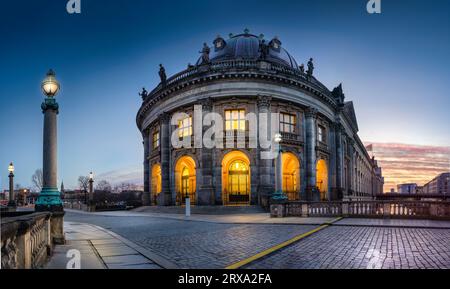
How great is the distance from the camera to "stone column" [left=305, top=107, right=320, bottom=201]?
30234 millimetres

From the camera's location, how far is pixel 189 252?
23.4ft

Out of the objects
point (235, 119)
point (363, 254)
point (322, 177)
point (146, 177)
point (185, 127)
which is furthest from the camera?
point (146, 177)

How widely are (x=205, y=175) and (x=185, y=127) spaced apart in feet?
20.4

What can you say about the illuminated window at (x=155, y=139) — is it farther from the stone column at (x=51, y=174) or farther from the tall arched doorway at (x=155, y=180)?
the stone column at (x=51, y=174)

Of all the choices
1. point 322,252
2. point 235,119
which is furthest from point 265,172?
point 322,252

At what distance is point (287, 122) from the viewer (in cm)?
3086

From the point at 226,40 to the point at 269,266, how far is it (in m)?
40.1

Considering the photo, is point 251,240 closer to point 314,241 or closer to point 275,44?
point 314,241

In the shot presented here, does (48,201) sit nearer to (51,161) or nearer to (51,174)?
(51,174)

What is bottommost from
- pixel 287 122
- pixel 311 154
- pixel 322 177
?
pixel 322 177

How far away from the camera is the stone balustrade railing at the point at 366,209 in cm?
1511

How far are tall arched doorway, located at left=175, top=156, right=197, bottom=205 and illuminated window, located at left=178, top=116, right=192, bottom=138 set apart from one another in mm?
2453

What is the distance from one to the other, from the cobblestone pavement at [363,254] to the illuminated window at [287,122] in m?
22.0
